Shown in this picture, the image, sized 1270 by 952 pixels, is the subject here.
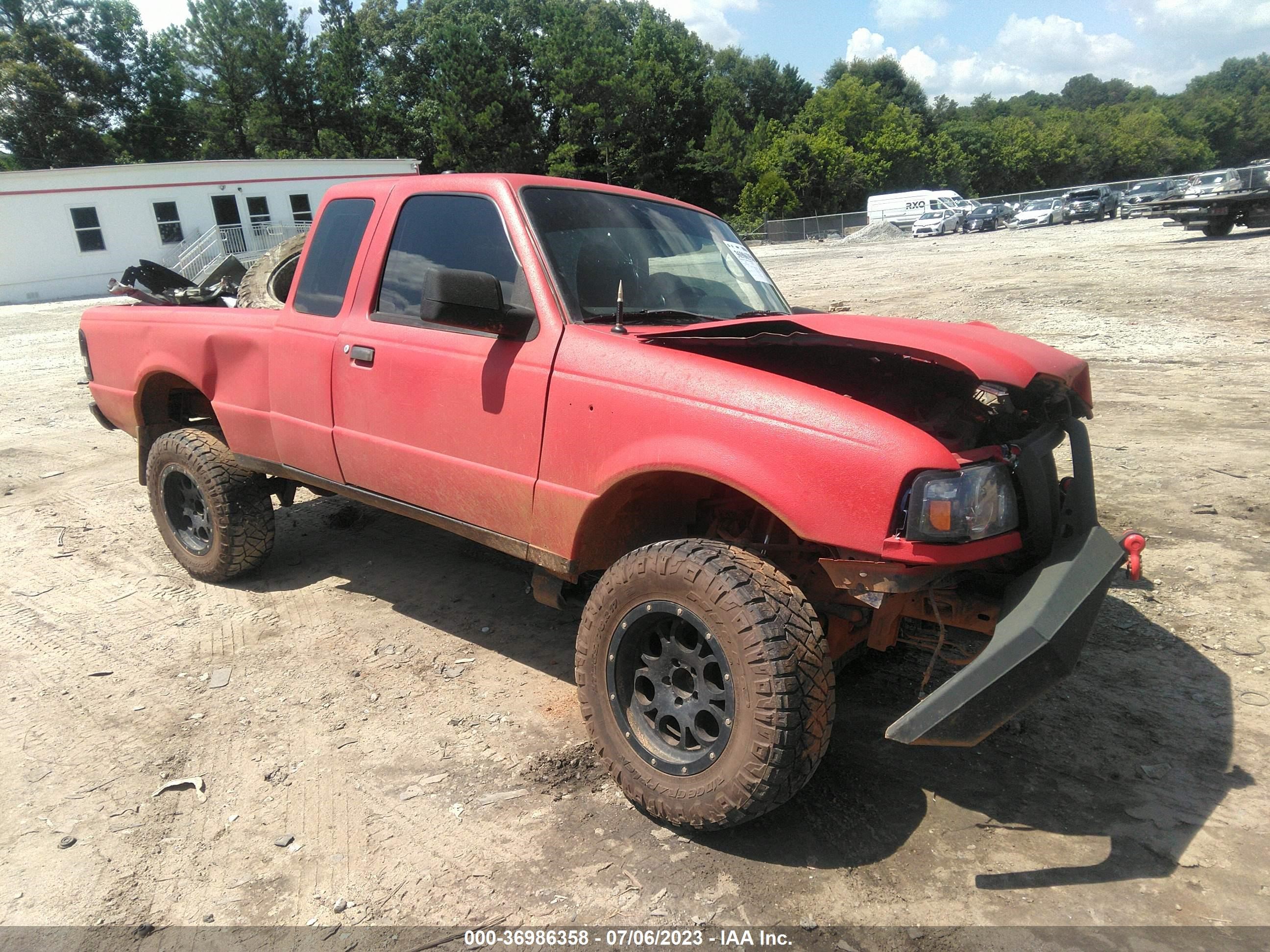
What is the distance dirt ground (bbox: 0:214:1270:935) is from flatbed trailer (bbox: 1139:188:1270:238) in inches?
768

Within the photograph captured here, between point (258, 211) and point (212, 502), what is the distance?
107ft

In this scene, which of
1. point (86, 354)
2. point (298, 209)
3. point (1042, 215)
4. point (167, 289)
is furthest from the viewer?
point (1042, 215)

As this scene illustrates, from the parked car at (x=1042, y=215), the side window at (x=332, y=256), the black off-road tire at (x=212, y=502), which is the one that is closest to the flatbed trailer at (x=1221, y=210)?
the parked car at (x=1042, y=215)

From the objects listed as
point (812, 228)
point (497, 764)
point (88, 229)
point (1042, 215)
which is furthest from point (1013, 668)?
point (812, 228)

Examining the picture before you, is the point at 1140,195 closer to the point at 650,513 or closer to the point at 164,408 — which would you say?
the point at 164,408

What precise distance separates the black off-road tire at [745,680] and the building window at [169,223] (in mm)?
34382

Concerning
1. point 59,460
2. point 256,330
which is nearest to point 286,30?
point 59,460

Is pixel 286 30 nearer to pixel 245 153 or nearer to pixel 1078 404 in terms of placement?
pixel 245 153

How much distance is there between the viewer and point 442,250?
3729mm

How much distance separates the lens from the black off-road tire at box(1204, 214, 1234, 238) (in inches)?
853

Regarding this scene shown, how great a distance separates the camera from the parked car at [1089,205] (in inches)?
1527

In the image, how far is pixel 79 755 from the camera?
11.2ft

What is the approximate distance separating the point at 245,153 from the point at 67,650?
186ft

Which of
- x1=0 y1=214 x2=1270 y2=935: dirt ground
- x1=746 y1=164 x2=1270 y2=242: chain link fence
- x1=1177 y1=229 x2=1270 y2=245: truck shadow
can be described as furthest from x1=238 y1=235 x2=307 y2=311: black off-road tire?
x1=746 y1=164 x2=1270 y2=242: chain link fence
